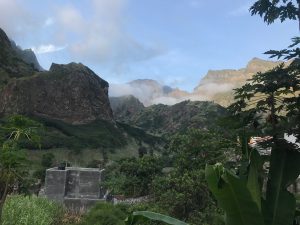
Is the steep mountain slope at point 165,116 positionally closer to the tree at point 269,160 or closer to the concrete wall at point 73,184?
the concrete wall at point 73,184

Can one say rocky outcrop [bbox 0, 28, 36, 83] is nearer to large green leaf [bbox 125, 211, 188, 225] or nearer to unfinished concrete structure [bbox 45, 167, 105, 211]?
unfinished concrete structure [bbox 45, 167, 105, 211]

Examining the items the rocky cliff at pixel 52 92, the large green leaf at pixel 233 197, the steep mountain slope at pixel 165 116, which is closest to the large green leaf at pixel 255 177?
the large green leaf at pixel 233 197

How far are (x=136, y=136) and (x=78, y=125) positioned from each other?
778 inches

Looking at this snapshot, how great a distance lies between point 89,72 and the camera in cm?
12656

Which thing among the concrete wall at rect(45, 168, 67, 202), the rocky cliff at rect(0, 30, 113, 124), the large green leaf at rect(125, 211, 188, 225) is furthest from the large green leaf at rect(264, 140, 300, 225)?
the rocky cliff at rect(0, 30, 113, 124)

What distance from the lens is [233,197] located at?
14.6 feet

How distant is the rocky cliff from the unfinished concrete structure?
71.6 metres

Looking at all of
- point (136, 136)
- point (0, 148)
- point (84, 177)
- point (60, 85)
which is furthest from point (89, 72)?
point (0, 148)

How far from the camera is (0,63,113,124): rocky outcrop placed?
104375 millimetres

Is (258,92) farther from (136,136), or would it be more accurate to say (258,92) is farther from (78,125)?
(136,136)

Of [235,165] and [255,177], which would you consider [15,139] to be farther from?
[255,177]

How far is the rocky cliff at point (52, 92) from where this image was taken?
344 ft

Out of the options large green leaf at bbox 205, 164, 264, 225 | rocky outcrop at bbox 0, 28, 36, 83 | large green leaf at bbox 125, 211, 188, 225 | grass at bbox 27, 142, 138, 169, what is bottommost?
large green leaf at bbox 125, 211, 188, 225

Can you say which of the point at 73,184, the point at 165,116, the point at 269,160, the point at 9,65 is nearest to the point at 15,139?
the point at 269,160
